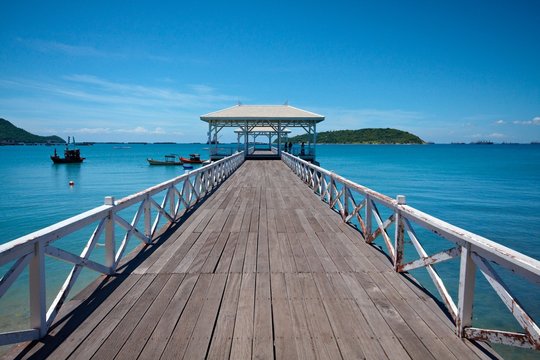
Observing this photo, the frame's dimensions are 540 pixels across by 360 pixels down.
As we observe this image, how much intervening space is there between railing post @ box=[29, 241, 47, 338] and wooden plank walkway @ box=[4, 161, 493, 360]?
6.4 inches

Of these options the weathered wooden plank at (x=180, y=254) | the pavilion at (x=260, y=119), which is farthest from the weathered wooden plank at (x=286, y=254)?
the pavilion at (x=260, y=119)

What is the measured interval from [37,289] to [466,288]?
12.0 ft

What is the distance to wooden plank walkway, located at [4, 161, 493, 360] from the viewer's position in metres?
2.72

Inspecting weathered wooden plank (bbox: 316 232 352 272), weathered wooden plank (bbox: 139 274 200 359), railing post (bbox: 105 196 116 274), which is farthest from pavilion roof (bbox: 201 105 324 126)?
weathered wooden plank (bbox: 139 274 200 359)

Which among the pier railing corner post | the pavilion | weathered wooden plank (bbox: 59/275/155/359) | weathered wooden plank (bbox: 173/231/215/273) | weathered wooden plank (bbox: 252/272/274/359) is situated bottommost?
weathered wooden plank (bbox: 59/275/155/359)

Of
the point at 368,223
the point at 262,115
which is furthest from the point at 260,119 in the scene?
the point at 368,223

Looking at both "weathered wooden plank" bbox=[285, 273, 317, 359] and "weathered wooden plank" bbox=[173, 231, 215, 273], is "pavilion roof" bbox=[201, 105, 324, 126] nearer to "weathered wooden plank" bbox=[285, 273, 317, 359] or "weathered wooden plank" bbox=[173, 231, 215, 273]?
"weathered wooden plank" bbox=[173, 231, 215, 273]

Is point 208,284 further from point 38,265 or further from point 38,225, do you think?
point 38,225

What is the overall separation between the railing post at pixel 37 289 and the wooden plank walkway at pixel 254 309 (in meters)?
0.16

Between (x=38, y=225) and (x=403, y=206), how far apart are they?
16858mm

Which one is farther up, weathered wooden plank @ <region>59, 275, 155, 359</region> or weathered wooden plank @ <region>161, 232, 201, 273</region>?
weathered wooden plank @ <region>161, 232, 201, 273</region>

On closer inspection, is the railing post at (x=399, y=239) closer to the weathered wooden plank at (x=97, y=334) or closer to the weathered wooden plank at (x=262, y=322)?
the weathered wooden plank at (x=262, y=322)

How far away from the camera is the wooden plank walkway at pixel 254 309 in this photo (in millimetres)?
2721

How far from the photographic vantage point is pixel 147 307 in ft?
11.2
